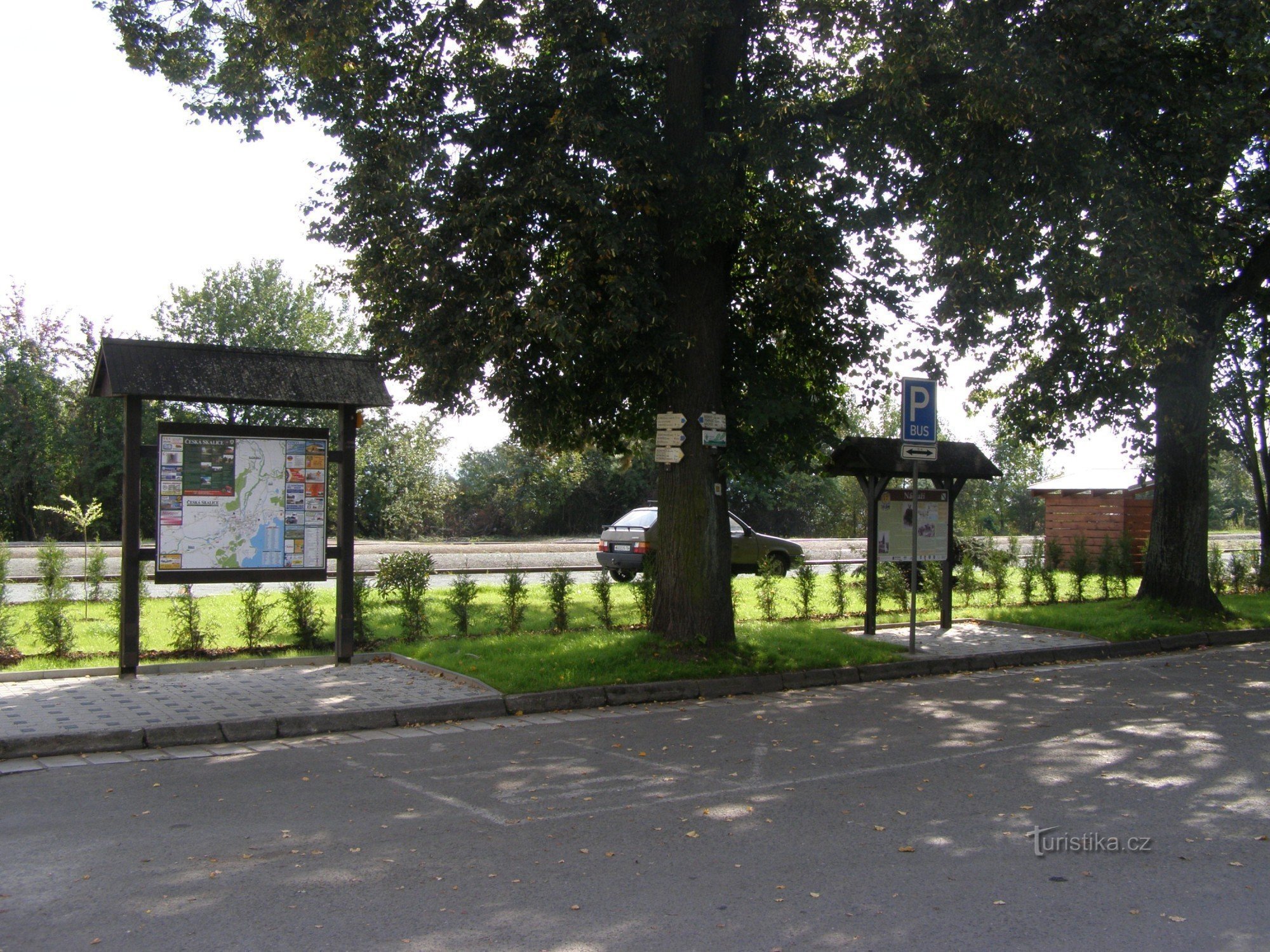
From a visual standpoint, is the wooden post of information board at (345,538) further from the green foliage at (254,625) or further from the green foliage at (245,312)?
the green foliage at (245,312)

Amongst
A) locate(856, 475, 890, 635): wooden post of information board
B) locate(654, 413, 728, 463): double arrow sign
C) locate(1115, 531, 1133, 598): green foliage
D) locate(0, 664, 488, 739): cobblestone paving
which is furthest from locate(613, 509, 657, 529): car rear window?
locate(0, 664, 488, 739): cobblestone paving

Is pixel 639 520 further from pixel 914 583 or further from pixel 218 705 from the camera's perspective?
pixel 218 705

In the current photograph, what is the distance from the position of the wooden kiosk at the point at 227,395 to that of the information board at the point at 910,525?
6.98 metres

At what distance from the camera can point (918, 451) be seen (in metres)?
12.6

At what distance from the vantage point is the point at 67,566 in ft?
72.7

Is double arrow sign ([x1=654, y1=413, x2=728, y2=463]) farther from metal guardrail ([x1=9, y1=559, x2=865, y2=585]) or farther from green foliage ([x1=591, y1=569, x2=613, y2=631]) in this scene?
metal guardrail ([x1=9, y1=559, x2=865, y2=585])

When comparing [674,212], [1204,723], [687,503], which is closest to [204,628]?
[687,503]

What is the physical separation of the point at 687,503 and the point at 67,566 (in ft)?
55.2

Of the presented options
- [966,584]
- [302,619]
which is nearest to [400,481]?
[966,584]

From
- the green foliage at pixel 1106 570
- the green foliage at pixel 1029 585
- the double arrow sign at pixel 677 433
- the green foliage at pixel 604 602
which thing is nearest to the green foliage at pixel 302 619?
the green foliage at pixel 604 602

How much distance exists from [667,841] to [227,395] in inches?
262

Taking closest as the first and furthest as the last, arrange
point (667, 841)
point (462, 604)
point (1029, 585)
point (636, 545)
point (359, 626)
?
point (667, 841), point (359, 626), point (462, 604), point (1029, 585), point (636, 545)

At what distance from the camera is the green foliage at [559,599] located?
13.6m

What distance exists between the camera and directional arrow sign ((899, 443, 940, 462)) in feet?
40.7
